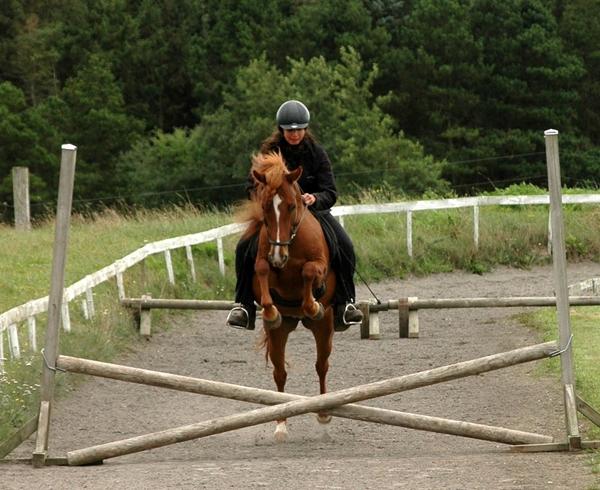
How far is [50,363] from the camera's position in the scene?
413 inches

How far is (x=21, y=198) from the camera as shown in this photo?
29047mm

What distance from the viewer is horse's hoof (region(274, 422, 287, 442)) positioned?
12180mm

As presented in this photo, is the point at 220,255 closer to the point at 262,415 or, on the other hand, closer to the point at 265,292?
the point at 265,292

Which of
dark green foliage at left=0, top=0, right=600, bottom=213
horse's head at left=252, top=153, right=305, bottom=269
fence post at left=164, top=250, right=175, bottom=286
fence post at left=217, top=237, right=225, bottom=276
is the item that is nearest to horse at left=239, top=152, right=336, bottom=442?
horse's head at left=252, top=153, right=305, bottom=269

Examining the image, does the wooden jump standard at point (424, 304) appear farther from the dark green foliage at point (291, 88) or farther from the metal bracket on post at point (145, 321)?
the dark green foliage at point (291, 88)

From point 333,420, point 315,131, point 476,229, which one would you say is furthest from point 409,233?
point 315,131

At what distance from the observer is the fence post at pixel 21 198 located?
2878cm

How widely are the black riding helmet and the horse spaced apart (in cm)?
43

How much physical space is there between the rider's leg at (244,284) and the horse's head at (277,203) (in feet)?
2.00

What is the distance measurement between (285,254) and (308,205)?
0.88 meters

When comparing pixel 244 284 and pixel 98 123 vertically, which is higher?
pixel 98 123

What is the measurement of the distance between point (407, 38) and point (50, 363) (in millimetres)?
64319

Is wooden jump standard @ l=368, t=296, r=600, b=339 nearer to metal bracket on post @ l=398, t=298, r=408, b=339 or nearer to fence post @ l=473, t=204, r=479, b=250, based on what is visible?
metal bracket on post @ l=398, t=298, r=408, b=339

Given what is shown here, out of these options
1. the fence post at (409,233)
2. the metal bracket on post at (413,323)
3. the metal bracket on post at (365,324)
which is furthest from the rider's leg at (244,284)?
the fence post at (409,233)
